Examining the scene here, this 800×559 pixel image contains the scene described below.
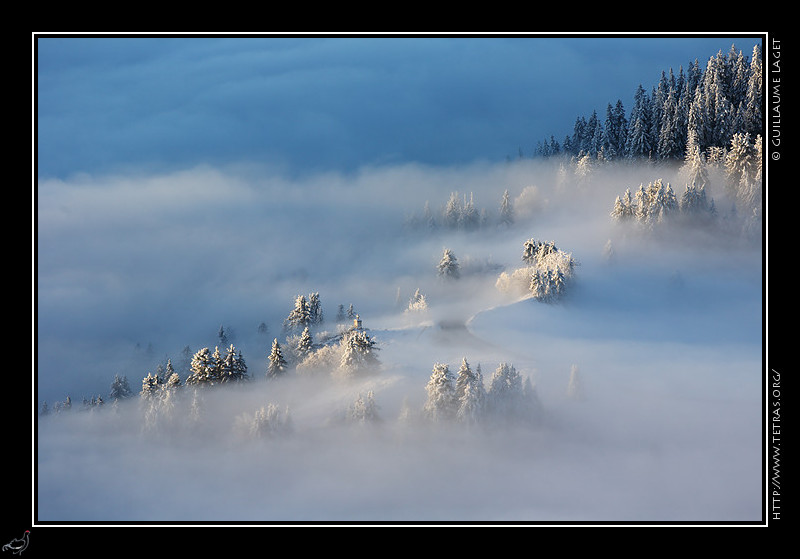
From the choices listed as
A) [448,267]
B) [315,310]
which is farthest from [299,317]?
[448,267]

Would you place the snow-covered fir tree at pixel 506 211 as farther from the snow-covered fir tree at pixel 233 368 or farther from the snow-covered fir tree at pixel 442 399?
the snow-covered fir tree at pixel 233 368

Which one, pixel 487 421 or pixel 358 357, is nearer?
pixel 487 421

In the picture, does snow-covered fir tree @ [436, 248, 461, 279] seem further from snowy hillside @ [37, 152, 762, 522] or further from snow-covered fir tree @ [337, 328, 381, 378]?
snow-covered fir tree @ [337, 328, 381, 378]

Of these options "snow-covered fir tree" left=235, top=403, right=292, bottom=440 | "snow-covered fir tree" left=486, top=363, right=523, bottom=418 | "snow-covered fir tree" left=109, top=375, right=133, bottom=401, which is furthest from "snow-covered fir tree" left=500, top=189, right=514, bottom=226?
"snow-covered fir tree" left=109, top=375, right=133, bottom=401

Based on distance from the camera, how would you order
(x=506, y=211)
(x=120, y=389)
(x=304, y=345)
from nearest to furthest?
(x=304, y=345) → (x=120, y=389) → (x=506, y=211)

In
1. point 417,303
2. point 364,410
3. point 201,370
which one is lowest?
point 364,410

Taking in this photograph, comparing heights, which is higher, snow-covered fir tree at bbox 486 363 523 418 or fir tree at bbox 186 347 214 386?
fir tree at bbox 186 347 214 386
